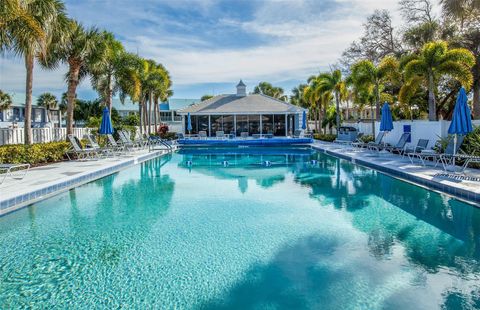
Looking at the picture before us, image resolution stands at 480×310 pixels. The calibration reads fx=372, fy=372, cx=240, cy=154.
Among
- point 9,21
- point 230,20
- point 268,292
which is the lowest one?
point 268,292

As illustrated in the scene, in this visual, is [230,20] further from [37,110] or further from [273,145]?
[37,110]

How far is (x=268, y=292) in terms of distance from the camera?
3965 mm

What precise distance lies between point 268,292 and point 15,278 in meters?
2.94

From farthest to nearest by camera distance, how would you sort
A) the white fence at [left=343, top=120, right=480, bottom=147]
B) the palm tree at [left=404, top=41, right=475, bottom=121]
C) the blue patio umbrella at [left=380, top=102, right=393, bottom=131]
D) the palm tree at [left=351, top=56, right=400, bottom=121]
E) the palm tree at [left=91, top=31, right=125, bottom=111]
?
the palm tree at [left=91, top=31, right=125, bottom=111]
the palm tree at [left=351, top=56, right=400, bottom=121]
the blue patio umbrella at [left=380, top=102, right=393, bottom=131]
the palm tree at [left=404, top=41, right=475, bottom=121]
the white fence at [left=343, top=120, right=480, bottom=147]

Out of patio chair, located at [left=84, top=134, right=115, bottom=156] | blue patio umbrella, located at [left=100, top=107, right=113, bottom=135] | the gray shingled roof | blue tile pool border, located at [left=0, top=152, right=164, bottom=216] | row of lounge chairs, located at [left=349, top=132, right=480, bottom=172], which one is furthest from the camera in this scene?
the gray shingled roof

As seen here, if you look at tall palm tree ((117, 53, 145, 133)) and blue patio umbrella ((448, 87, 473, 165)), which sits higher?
tall palm tree ((117, 53, 145, 133))

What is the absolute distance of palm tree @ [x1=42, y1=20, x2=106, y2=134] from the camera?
16.1m

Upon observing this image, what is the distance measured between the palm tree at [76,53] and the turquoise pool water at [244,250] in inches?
347

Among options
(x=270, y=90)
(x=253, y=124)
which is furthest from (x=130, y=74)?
(x=270, y=90)

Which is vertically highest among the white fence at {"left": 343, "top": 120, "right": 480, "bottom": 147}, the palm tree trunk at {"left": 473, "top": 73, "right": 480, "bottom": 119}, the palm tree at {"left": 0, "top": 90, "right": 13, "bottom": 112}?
the palm tree at {"left": 0, "top": 90, "right": 13, "bottom": 112}

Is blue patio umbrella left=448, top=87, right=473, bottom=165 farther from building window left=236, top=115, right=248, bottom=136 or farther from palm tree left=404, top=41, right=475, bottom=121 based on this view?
building window left=236, top=115, right=248, bottom=136

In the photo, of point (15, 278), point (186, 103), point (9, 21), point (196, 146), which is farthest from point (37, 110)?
point (15, 278)

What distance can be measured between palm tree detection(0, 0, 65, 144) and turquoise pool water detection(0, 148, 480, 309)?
5116mm

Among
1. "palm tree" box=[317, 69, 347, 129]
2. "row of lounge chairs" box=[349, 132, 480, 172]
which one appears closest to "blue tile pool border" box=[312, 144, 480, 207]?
"row of lounge chairs" box=[349, 132, 480, 172]
